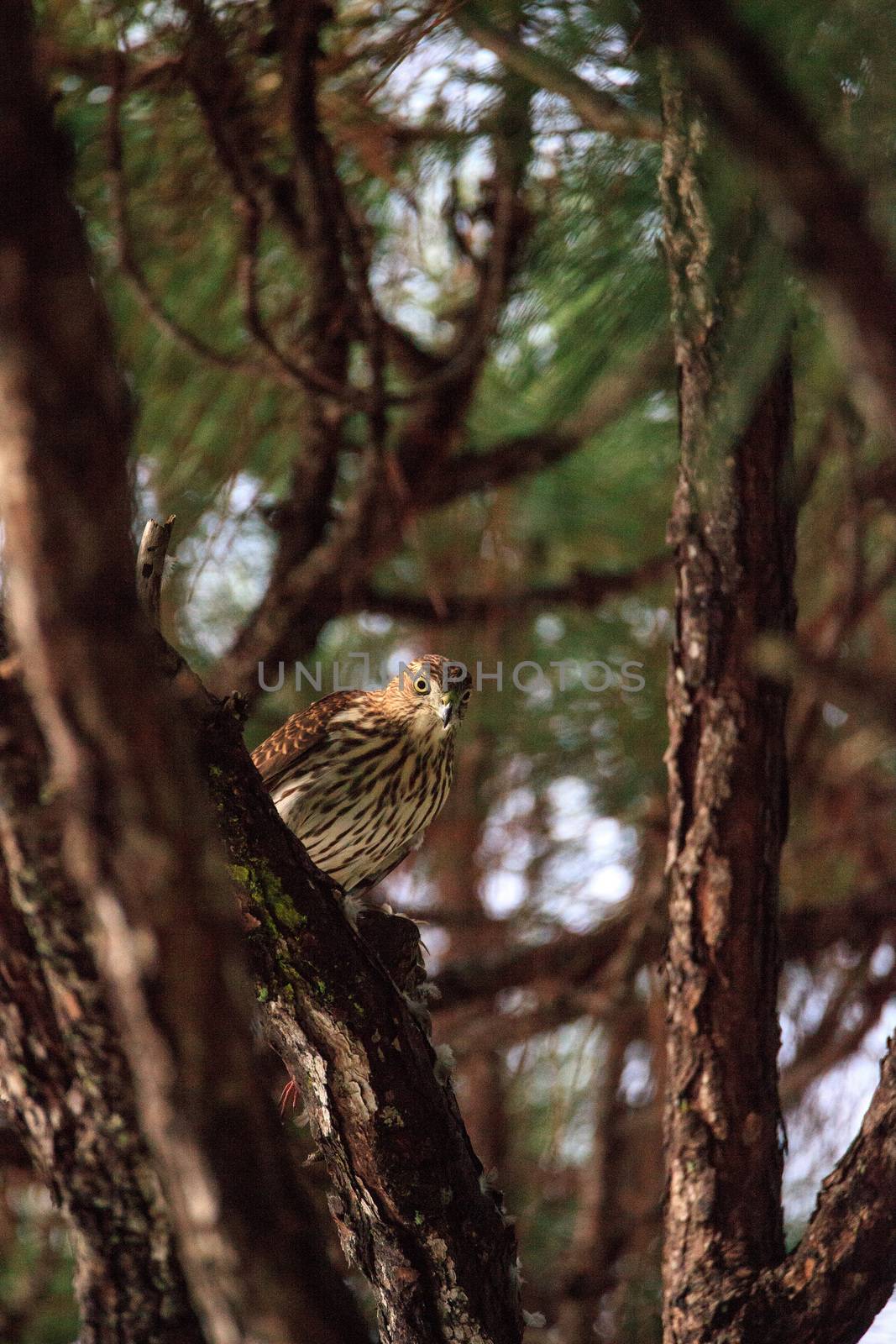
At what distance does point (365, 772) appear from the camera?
3.74m

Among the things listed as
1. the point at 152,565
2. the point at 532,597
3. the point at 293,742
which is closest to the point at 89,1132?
the point at 152,565

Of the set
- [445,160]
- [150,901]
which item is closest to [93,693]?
[150,901]

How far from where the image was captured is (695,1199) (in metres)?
2.38

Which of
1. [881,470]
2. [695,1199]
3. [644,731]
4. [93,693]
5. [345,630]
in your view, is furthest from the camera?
[345,630]

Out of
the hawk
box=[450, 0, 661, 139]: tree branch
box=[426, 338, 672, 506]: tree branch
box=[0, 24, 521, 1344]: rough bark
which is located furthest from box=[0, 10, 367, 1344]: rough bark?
box=[426, 338, 672, 506]: tree branch

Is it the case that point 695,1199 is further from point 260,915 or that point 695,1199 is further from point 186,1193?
point 186,1193

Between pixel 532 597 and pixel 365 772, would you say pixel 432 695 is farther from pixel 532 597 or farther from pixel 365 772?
pixel 532 597

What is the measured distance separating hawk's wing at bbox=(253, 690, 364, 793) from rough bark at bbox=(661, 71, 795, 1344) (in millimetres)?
1389

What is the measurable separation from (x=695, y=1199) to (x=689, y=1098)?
6.2 inches

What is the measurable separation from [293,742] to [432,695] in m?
Answer: 0.39

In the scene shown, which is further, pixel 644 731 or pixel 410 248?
pixel 644 731

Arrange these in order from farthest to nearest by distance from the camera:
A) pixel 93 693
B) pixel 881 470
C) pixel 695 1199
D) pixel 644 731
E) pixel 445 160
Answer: pixel 644 731
pixel 881 470
pixel 445 160
pixel 695 1199
pixel 93 693

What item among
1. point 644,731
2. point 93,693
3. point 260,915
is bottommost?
point 93,693

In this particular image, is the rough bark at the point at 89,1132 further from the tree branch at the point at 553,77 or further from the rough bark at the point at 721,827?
the tree branch at the point at 553,77
